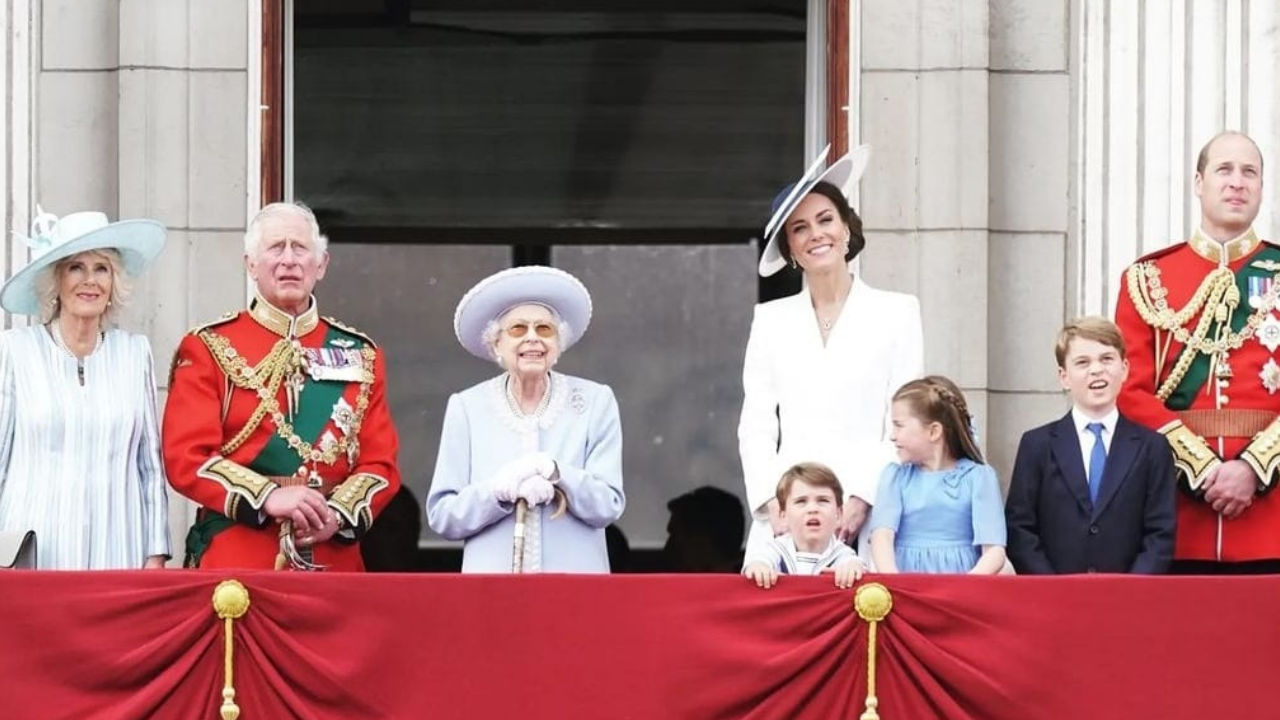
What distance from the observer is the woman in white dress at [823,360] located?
27.6 feet

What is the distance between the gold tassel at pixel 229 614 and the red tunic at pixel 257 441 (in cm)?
59

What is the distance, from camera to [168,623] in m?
7.56

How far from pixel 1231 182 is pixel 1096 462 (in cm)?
96

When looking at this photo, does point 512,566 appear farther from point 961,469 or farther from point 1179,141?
point 1179,141

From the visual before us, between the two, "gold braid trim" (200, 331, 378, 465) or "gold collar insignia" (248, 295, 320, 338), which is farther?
"gold collar insignia" (248, 295, 320, 338)

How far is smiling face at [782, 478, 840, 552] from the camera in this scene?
25.7 feet

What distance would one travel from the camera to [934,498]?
8047mm

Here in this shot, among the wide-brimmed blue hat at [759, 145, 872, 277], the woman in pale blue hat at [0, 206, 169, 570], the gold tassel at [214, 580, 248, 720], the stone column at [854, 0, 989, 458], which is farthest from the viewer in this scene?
the stone column at [854, 0, 989, 458]

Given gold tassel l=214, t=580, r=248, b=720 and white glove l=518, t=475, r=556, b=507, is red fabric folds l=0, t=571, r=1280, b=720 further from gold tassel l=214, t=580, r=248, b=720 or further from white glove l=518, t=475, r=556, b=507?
white glove l=518, t=475, r=556, b=507

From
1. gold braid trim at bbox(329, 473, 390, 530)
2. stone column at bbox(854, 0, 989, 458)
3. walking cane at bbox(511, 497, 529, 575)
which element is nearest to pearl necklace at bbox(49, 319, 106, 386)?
gold braid trim at bbox(329, 473, 390, 530)

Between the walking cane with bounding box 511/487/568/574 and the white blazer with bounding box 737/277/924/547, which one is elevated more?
the white blazer with bounding box 737/277/924/547

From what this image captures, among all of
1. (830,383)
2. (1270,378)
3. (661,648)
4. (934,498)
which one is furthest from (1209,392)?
(661,648)

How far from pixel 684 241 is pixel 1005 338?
194 inches

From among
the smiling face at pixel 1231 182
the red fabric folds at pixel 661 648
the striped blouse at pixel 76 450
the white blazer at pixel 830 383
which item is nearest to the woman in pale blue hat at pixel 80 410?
the striped blouse at pixel 76 450
